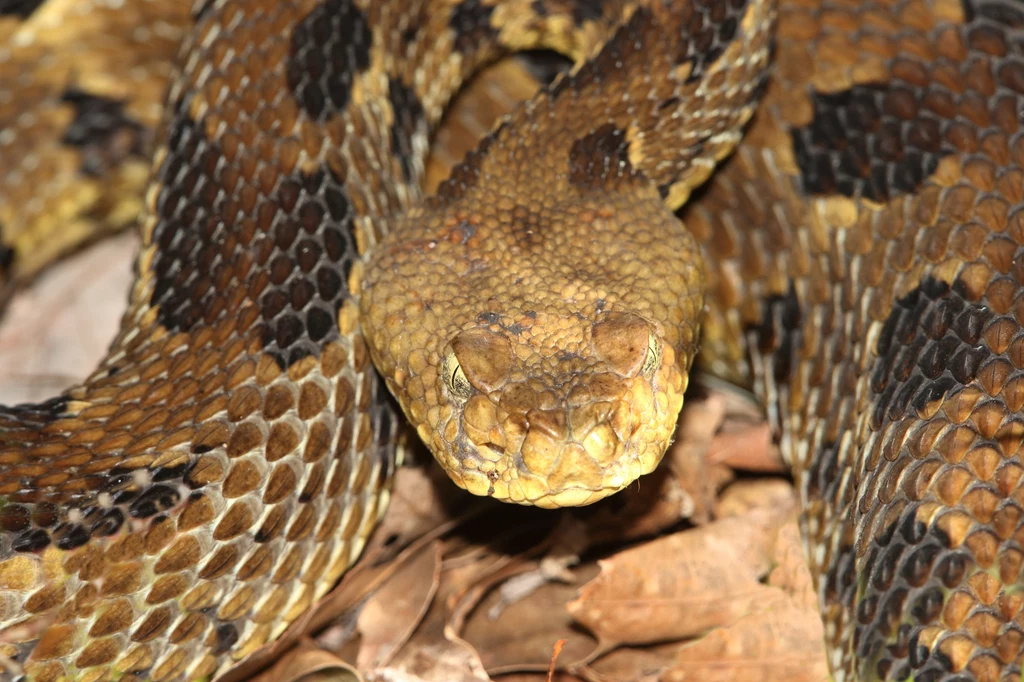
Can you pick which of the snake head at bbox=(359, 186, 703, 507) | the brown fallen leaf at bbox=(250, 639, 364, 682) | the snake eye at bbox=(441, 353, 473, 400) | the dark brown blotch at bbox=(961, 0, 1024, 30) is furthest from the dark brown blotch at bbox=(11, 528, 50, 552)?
the dark brown blotch at bbox=(961, 0, 1024, 30)

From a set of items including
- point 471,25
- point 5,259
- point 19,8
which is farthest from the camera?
point 5,259

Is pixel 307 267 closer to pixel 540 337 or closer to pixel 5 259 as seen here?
pixel 540 337

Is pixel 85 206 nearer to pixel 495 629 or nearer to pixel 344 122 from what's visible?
pixel 344 122

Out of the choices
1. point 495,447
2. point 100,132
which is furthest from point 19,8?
point 495,447

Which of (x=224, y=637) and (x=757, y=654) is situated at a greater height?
(x=224, y=637)

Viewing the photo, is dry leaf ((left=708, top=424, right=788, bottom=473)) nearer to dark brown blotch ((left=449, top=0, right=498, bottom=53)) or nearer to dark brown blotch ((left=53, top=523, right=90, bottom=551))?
dark brown blotch ((left=449, top=0, right=498, bottom=53))

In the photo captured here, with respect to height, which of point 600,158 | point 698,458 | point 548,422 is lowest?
point 698,458

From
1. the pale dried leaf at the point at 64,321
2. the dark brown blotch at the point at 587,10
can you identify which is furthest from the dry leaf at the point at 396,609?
the dark brown blotch at the point at 587,10

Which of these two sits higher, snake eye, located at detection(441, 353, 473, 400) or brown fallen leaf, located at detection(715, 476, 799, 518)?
snake eye, located at detection(441, 353, 473, 400)
